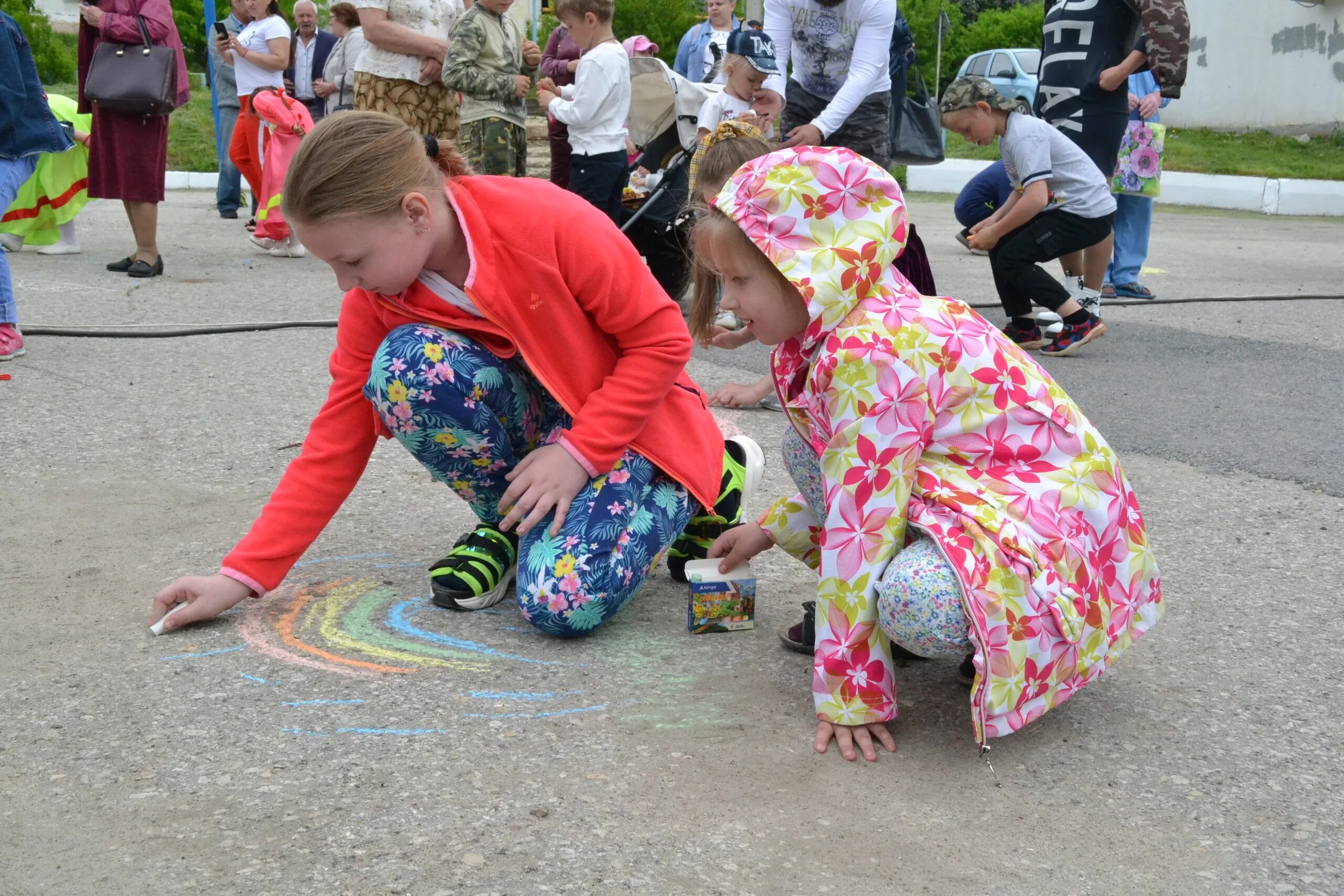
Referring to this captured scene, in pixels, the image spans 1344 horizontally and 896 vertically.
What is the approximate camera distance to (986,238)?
17.4ft

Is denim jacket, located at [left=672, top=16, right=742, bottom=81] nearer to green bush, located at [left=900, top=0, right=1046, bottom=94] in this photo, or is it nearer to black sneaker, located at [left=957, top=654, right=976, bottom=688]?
black sneaker, located at [left=957, top=654, right=976, bottom=688]

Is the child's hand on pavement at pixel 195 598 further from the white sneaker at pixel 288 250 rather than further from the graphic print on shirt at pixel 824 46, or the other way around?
the white sneaker at pixel 288 250

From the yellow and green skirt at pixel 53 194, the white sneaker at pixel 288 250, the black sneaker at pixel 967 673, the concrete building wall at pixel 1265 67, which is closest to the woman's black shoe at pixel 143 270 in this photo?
the yellow and green skirt at pixel 53 194

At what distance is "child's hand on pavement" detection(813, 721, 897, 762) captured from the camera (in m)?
1.97

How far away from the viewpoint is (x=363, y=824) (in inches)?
68.9

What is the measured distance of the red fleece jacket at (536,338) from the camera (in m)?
2.36

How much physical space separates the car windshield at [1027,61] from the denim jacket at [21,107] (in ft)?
50.6

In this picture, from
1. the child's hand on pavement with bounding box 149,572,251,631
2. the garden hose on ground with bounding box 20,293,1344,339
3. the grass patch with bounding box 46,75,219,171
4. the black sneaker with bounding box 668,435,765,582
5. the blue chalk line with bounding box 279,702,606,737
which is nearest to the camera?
the blue chalk line with bounding box 279,702,606,737

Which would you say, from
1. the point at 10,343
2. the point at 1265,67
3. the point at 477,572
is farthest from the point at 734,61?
the point at 1265,67

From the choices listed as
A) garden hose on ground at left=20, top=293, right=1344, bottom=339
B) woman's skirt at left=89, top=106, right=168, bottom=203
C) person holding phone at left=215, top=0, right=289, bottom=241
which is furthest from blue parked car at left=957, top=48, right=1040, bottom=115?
garden hose on ground at left=20, top=293, right=1344, bottom=339

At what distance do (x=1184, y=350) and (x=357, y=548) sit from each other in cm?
385

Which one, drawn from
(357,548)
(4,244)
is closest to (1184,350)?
(357,548)

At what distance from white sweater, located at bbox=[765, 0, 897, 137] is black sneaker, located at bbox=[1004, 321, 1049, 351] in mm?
1201

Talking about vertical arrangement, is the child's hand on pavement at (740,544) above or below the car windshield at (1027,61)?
below
